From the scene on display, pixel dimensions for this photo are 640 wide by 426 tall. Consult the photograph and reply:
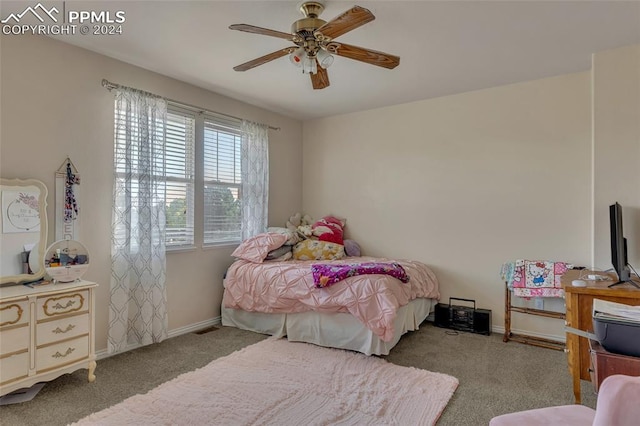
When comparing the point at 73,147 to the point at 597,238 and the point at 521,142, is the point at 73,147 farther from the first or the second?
the point at 597,238

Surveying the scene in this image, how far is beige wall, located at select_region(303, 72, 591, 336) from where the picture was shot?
133 inches

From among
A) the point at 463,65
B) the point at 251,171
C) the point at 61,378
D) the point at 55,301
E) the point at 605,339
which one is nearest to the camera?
the point at 605,339

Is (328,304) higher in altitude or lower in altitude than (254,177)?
lower

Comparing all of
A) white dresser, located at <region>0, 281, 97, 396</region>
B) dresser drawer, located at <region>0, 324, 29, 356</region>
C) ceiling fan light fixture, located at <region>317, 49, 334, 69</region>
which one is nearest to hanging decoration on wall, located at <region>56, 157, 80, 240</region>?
white dresser, located at <region>0, 281, 97, 396</region>

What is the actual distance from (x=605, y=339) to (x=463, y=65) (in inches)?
98.8

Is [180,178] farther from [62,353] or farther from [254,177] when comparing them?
[62,353]

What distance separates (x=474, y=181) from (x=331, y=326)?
7.28 ft

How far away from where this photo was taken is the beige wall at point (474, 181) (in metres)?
3.38

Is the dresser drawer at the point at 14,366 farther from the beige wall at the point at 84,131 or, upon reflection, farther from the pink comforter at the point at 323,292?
the pink comforter at the point at 323,292

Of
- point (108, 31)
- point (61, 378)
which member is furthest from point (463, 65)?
point (61, 378)

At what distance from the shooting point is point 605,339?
1.49m

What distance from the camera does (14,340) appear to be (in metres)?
2.16

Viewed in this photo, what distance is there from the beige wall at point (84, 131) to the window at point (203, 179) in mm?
186

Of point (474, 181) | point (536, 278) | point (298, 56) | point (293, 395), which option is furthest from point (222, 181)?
point (536, 278)
